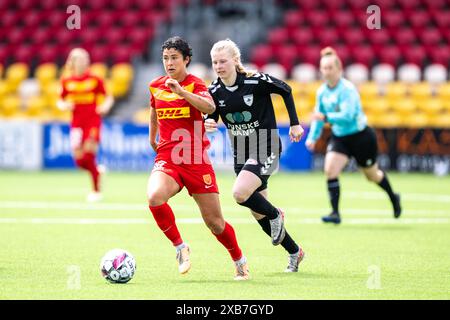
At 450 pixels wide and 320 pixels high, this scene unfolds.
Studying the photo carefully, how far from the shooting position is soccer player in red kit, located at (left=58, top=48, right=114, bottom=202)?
16922mm

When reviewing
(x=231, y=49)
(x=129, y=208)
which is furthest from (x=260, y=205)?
(x=129, y=208)

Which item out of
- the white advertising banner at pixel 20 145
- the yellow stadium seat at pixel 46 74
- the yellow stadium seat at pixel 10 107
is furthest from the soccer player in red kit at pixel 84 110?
the yellow stadium seat at pixel 46 74

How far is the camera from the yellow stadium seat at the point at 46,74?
92.6 ft

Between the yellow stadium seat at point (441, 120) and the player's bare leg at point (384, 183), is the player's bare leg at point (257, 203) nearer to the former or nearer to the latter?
the player's bare leg at point (384, 183)

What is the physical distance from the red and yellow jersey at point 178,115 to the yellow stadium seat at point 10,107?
19.5m

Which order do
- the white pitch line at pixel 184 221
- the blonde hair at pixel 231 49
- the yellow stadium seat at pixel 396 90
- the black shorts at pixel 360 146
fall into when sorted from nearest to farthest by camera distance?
the blonde hair at pixel 231 49 < the white pitch line at pixel 184 221 < the black shorts at pixel 360 146 < the yellow stadium seat at pixel 396 90

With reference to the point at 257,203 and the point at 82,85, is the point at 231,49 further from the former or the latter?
the point at 82,85

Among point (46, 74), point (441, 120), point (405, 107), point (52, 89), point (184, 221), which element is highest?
point (46, 74)

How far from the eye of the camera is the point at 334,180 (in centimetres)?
1356

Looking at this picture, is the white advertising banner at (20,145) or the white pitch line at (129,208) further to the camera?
the white advertising banner at (20,145)

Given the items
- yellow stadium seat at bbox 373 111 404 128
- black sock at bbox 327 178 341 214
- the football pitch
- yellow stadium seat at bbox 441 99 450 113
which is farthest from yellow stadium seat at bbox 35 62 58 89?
black sock at bbox 327 178 341 214

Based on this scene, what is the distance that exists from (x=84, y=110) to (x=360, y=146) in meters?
5.66
